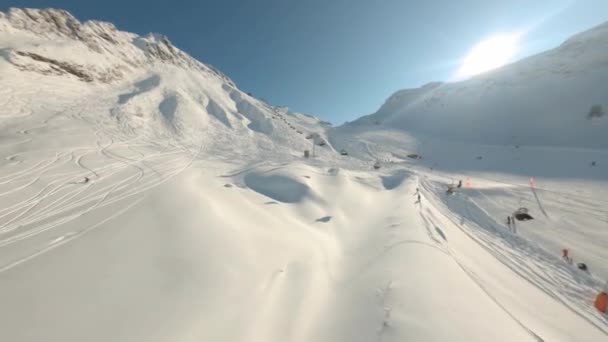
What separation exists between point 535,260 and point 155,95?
133ft

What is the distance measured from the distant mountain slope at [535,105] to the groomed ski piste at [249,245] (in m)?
21.0

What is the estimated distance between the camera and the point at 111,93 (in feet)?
95.0

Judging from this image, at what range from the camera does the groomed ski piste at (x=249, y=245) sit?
3941 mm

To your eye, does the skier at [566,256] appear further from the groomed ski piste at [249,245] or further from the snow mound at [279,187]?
the snow mound at [279,187]

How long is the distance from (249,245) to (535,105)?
217 feet

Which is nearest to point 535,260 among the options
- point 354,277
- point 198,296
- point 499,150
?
point 354,277

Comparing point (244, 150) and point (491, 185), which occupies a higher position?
point (491, 185)

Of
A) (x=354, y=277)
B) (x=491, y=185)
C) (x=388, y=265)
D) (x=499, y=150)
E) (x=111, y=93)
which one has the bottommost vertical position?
(x=354, y=277)

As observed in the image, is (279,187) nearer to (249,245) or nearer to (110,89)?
(249,245)

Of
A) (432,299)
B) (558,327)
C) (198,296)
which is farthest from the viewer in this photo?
(558,327)

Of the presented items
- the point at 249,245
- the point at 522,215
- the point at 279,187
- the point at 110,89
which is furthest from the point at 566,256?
the point at 110,89

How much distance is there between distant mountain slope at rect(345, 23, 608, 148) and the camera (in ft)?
128

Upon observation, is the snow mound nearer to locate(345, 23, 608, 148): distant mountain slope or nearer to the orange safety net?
the orange safety net

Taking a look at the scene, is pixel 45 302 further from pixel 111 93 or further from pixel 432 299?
pixel 111 93
